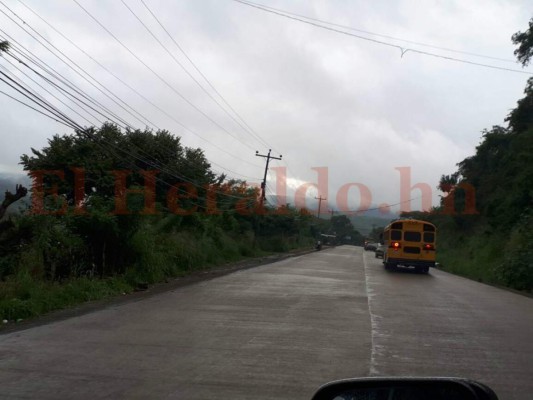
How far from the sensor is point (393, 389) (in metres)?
3.06

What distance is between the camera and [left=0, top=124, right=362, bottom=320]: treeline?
17.0 metres

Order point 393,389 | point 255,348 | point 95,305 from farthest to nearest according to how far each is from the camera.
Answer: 1. point 95,305
2. point 255,348
3. point 393,389

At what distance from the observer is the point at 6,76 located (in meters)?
14.6

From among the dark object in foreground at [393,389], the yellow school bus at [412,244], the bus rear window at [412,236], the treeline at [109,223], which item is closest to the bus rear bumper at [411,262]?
the yellow school bus at [412,244]

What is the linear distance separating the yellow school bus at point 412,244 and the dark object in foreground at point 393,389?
30080 millimetres

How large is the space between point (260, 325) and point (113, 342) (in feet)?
9.78

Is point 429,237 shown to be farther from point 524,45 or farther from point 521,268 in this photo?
point 524,45

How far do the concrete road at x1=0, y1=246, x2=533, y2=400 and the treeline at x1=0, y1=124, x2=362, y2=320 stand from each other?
2.97 metres

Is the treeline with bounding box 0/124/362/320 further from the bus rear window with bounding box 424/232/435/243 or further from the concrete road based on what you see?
the bus rear window with bounding box 424/232/435/243

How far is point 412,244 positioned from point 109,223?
17.8m

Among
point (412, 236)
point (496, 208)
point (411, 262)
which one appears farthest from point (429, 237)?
point (496, 208)

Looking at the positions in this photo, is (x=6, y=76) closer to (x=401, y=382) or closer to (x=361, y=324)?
(x=361, y=324)

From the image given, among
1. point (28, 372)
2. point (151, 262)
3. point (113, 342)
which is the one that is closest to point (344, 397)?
point (28, 372)

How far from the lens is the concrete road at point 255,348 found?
24.0 feet
